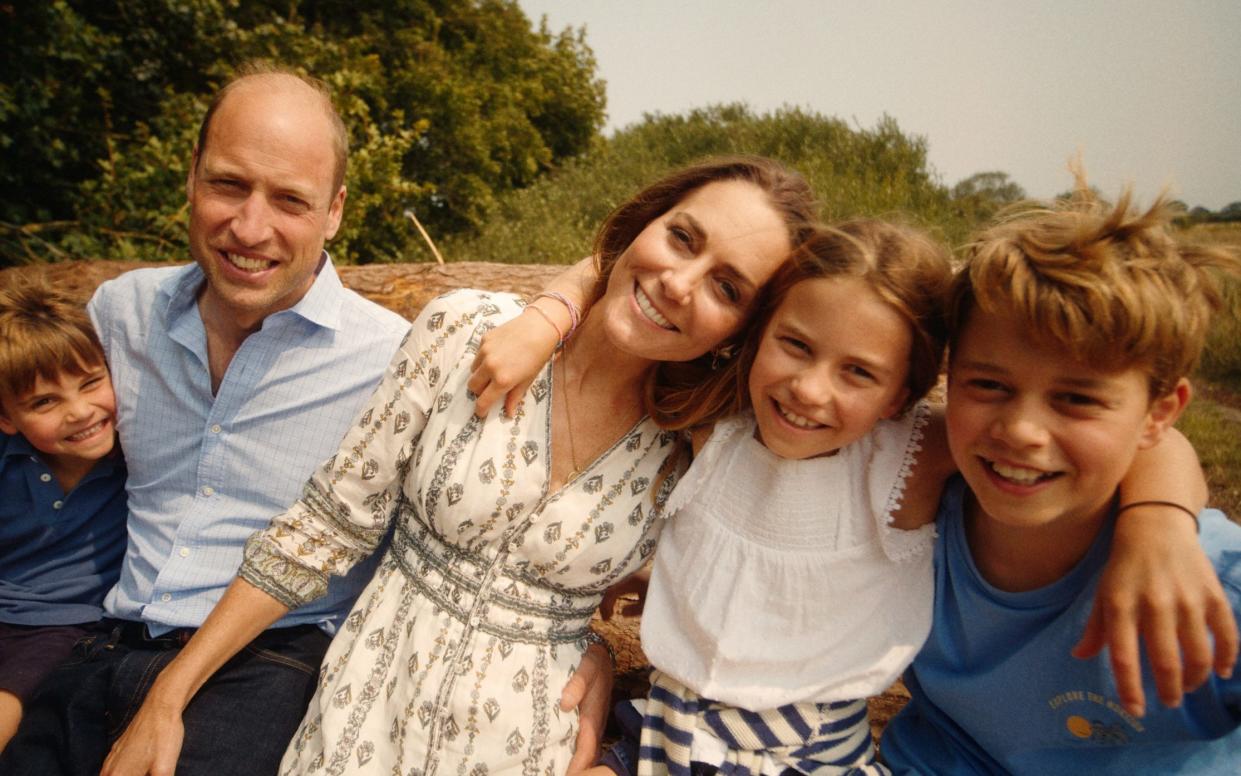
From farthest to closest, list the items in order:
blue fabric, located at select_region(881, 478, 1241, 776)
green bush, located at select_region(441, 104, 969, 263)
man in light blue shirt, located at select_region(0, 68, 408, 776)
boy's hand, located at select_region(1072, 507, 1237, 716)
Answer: green bush, located at select_region(441, 104, 969, 263)
man in light blue shirt, located at select_region(0, 68, 408, 776)
blue fabric, located at select_region(881, 478, 1241, 776)
boy's hand, located at select_region(1072, 507, 1237, 716)

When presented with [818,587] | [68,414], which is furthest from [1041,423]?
[68,414]

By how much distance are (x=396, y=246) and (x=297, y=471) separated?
7299 mm

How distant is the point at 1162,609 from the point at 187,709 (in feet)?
6.85

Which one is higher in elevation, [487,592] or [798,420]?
[798,420]

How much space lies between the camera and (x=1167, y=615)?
47.0 inches

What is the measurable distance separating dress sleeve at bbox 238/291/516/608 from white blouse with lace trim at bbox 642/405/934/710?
2.43 ft

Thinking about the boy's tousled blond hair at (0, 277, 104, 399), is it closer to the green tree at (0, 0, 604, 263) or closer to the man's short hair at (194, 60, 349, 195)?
the man's short hair at (194, 60, 349, 195)

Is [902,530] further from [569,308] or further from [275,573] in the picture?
[275,573]

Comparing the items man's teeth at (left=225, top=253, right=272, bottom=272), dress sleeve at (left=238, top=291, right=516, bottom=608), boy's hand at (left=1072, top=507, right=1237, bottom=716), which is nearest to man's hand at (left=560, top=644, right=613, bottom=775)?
dress sleeve at (left=238, top=291, right=516, bottom=608)

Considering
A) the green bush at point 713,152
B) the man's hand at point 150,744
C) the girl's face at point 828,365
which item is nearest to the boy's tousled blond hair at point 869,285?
the girl's face at point 828,365

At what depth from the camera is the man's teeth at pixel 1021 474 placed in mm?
1364

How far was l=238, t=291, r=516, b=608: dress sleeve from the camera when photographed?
5.76 feet

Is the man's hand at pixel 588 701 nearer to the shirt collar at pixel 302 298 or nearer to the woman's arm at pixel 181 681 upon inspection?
the woman's arm at pixel 181 681

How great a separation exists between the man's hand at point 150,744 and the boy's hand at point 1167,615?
1931mm
